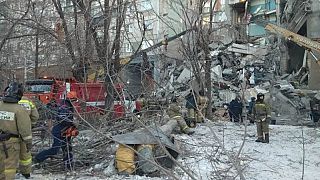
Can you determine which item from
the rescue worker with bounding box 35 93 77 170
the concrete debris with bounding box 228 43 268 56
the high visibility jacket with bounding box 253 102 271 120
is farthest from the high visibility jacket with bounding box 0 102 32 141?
the concrete debris with bounding box 228 43 268 56

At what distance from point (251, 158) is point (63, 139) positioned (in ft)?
12.9

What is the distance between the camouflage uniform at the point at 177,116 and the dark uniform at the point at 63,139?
15.2 feet

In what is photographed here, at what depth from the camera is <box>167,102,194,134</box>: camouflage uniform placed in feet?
40.2

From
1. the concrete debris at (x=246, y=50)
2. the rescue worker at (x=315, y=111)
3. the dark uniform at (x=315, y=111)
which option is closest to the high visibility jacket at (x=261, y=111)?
the rescue worker at (x=315, y=111)

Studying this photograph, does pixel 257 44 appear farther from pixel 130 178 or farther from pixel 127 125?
pixel 130 178

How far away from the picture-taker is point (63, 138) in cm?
800

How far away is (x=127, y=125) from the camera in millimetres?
10117

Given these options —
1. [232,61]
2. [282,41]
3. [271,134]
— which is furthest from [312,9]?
[271,134]

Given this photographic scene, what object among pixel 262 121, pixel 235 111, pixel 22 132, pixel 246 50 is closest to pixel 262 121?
pixel 262 121

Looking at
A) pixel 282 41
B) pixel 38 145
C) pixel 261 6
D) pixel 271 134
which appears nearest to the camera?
pixel 38 145

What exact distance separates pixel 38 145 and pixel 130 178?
274 centimetres

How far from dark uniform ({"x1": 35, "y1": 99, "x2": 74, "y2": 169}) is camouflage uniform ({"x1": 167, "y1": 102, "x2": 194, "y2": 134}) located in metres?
4.65

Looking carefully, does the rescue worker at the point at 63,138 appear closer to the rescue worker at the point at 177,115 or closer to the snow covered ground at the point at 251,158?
the snow covered ground at the point at 251,158

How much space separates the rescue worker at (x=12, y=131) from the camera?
650 cm
